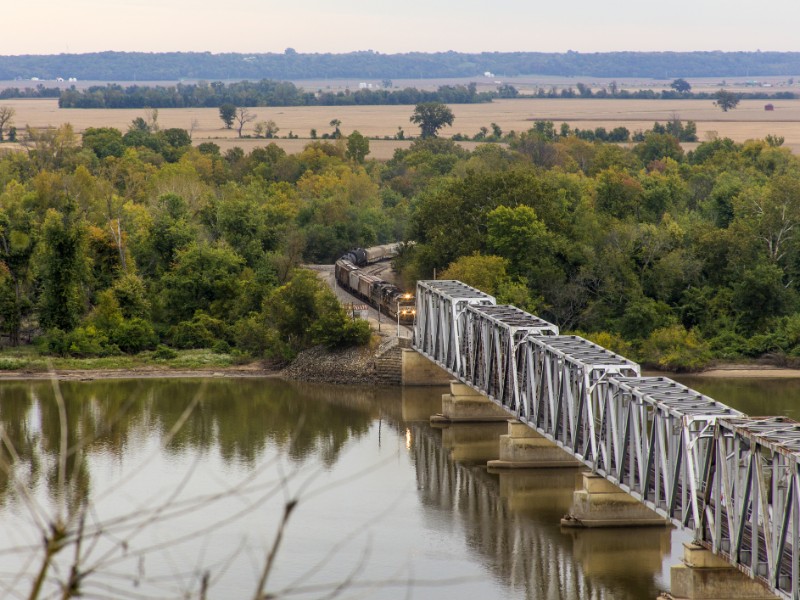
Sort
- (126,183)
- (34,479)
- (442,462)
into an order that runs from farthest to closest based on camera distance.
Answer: (126,183), (442,462), (34,479)

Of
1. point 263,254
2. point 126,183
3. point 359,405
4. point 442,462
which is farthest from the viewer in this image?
point 126,183

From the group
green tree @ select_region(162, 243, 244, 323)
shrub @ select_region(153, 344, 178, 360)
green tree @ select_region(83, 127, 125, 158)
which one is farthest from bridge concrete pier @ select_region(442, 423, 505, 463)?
green tree @ select_region(83, 127, 125, 158)

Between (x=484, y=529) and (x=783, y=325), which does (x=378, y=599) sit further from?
(x=783, y=325)

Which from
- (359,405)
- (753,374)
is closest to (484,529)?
(359,405)

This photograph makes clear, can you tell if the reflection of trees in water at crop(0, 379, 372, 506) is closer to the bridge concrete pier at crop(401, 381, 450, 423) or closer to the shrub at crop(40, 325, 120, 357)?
the bridge concrete pier at crop(401, 381, 450, 423)

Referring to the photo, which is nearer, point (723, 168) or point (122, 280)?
point (122, 280)

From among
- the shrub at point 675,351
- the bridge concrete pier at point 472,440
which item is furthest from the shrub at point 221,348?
the shrub at point 675,351
